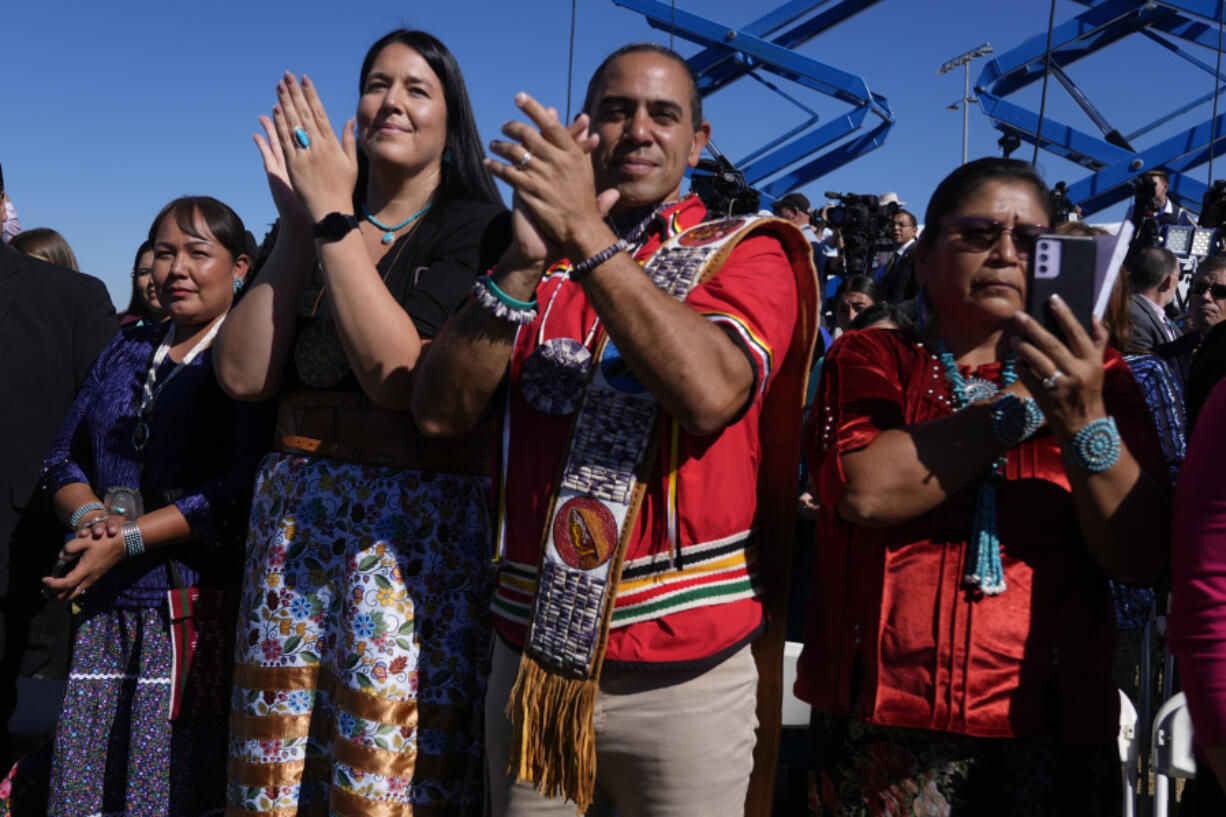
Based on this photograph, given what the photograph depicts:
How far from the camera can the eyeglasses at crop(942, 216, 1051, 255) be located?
1.74m

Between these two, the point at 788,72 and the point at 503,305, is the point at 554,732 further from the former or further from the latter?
the point at 788,72

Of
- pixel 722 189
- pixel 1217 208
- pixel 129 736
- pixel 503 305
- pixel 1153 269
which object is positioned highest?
pixel 1217 208

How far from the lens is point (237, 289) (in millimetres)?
3027

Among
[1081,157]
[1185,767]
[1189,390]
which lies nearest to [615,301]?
[1189,390]

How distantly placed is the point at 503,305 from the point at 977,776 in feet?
3.39

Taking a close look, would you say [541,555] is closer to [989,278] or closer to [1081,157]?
[989,278]

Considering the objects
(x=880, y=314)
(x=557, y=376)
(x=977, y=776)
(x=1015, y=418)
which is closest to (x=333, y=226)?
(x=557, y=376)

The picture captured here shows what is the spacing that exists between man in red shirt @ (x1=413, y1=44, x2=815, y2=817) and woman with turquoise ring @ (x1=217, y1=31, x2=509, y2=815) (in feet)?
0.61

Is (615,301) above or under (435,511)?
above

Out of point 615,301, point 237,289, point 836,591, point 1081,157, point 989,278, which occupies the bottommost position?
point 836,591

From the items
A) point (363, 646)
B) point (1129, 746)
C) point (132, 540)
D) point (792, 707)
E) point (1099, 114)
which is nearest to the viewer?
point (363, 646)

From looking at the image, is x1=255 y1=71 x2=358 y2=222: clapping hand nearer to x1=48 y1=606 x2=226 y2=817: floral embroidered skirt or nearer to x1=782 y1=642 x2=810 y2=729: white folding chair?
x1=48 y1=606 x2=226 y2=817: floral embroidered skirt

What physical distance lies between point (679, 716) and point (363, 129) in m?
1.35

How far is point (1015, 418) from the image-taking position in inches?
62.8
